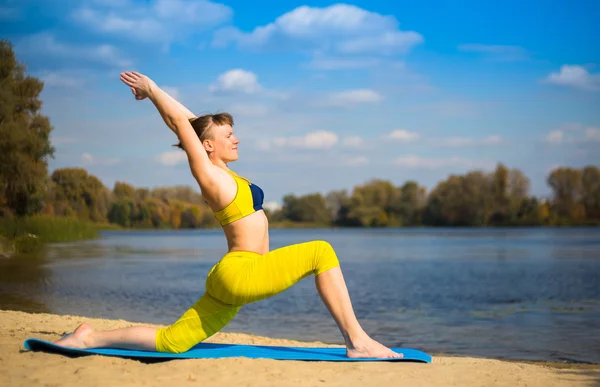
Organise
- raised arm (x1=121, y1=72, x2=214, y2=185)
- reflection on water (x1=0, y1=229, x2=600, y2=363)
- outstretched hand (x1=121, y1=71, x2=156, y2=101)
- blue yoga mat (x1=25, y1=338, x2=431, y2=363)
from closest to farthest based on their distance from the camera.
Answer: raised arm (x1=121, y1=72, x2=214, y2=185) < outstretched hand (x1=121, y1=71, x2=156, y2=101) < blue yoga mat (x1=25, y1=338, x2=431, y2=363) < reflection on water (x1=0, y1=229, x2=600, y2=363)

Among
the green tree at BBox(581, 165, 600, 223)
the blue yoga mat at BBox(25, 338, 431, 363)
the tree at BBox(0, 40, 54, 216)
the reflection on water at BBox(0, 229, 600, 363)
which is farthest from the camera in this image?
the green tree at BBox(581, 165, 600, 223)

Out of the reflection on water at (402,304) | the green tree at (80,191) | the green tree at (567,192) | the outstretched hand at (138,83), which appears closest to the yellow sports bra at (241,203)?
the outstretched hand at (138,83)

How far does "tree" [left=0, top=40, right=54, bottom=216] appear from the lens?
27.2m

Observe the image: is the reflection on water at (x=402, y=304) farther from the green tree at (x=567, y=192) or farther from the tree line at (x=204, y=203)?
the green tree at (x=567, y=192)

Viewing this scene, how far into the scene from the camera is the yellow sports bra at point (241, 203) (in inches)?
179

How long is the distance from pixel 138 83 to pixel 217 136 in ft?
2.26

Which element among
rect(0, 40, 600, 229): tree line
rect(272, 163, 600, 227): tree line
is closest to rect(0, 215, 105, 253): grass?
rect(0, 40, 600, 229): tree line

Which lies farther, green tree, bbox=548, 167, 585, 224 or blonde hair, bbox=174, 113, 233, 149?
green tree, bbox=548, 167, 585, 224

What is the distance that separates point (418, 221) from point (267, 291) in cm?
10748

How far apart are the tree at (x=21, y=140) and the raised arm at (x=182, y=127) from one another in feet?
81.3

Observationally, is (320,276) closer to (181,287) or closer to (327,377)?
(327,377)

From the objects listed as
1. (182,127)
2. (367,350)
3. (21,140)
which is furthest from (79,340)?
(21,140)

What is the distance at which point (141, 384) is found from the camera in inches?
164

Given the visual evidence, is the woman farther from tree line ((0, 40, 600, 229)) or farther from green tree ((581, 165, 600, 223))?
green tree ((581, 165, 600, 223))
